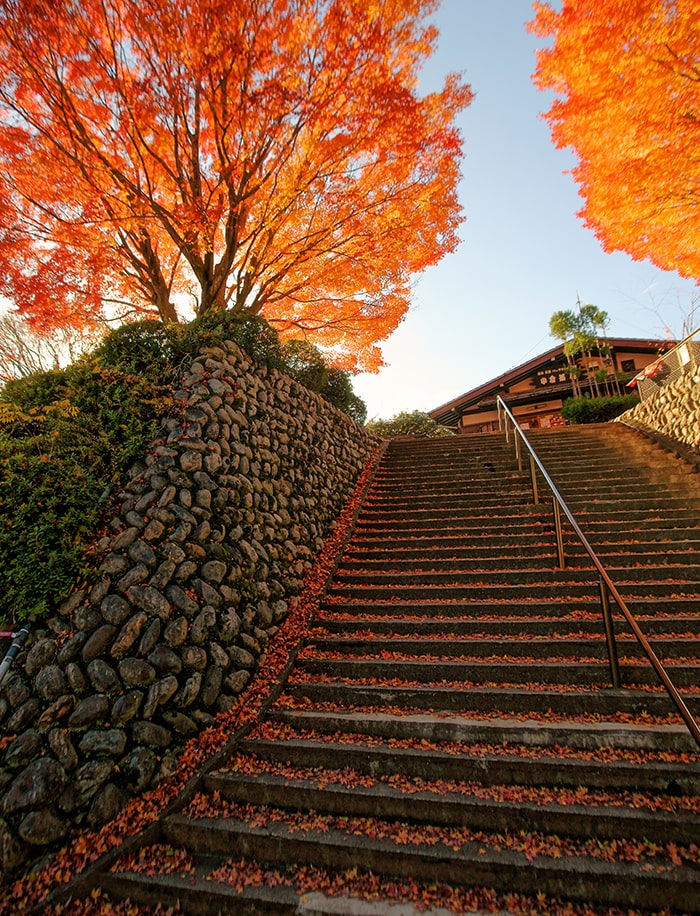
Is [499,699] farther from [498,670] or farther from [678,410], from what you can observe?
[678,410]

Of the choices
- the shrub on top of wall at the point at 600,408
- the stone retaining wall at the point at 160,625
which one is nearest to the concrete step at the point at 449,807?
the stone retaining wall at the point at 160,625

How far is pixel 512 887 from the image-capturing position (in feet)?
7.87

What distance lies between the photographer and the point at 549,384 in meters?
18.8

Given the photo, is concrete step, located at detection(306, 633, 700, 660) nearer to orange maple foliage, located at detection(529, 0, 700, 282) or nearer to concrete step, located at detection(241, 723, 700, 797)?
concrete step, located at detection(241, 723, 700, 797)

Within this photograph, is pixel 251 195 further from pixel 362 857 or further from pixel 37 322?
pixel 362 857

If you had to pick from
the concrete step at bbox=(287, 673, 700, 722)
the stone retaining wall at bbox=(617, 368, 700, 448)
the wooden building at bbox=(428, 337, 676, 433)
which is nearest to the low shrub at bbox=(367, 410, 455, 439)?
the wooden building at bbox=(428, 337, 676, 433)

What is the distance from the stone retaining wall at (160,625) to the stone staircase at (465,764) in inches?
19.3

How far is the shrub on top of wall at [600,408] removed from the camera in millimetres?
12859

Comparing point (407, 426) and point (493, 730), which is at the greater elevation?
point (407, 426)

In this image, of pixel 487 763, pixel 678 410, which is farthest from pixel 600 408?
pixel 487 763

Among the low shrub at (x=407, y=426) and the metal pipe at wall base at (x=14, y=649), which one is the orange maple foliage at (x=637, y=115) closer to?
the low shrub at (x=407, y=426)

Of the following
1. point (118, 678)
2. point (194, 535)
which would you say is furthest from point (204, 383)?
point (118, 678)

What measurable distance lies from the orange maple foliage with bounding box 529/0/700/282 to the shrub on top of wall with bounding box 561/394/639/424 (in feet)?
14.3

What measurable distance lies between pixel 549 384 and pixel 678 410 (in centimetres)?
1102
